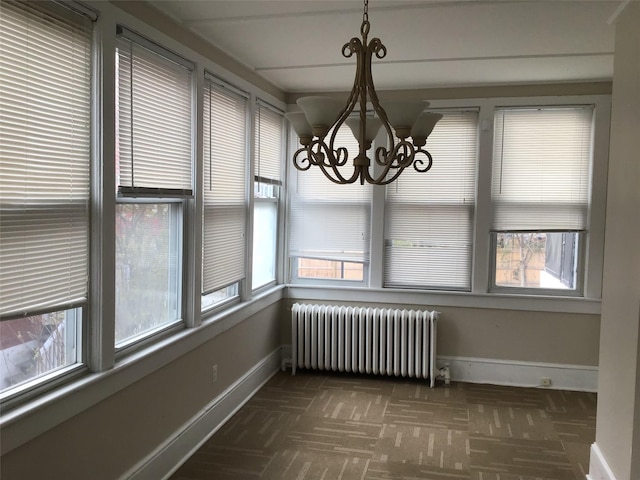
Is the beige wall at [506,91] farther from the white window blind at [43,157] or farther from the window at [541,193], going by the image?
the white window blind at [43,157]

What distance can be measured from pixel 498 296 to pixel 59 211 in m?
3.52

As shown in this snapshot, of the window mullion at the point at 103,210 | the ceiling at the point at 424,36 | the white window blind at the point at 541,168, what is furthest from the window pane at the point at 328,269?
the window mullion at the point at 103,210

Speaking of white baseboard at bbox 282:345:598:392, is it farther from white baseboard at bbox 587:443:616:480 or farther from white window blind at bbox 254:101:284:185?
Answer: white window blind at bbox 254:101:284:185

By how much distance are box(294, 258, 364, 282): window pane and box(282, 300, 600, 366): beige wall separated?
38 cm

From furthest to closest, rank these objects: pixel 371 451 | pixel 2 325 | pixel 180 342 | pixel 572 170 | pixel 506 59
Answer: pixel 572 170 → pixel 506 59 → pixel 371 451 → pixel 180 342 → pixel 2 325

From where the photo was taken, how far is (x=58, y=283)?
2166 millimetres

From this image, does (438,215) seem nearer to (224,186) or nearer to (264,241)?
(264,241)

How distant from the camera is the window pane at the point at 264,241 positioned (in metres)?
4.43

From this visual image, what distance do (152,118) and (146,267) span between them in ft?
2.52

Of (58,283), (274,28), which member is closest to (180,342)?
(58,283)

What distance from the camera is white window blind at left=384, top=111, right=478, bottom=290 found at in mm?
4598

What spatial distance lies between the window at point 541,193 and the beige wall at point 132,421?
2302mm

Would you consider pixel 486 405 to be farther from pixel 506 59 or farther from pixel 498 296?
pixel 506 59

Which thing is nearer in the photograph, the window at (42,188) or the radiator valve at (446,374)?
the window at (42,188)
